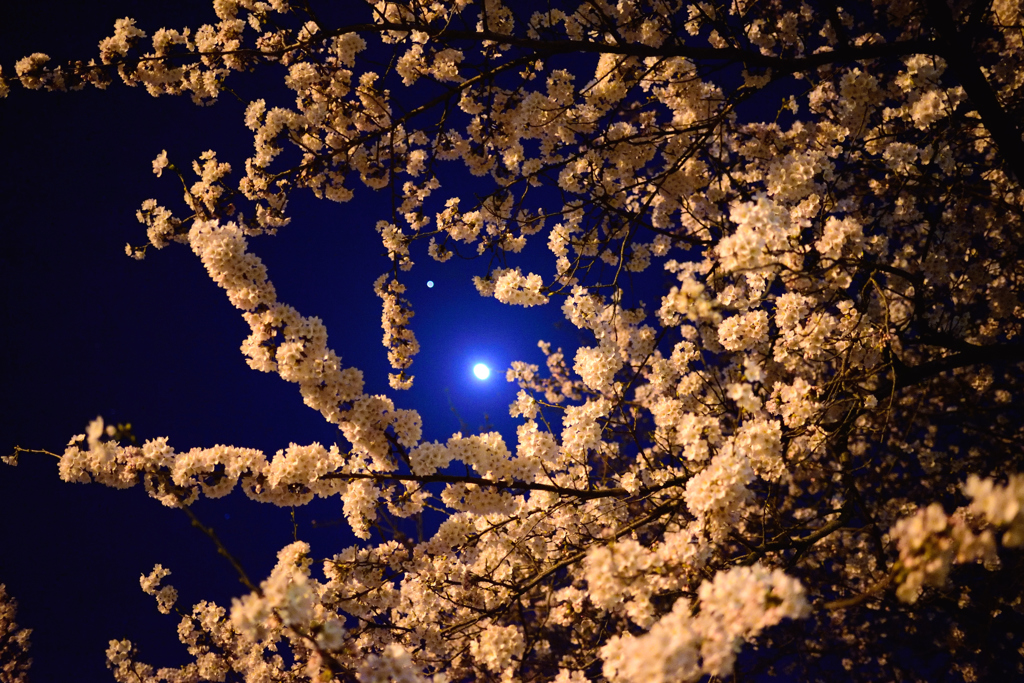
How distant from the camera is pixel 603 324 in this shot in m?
5.00

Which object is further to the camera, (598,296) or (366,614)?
(598,296)

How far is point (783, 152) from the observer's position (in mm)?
6406

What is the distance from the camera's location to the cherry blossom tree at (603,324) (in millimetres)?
2508

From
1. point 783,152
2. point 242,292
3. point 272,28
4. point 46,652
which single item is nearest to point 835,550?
point 783,152

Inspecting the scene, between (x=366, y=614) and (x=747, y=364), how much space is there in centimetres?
464

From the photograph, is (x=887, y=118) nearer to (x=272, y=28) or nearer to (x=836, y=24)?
(x=836, y=24)

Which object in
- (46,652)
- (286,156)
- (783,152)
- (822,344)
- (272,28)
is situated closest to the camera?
(822,344)

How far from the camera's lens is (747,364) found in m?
2.57

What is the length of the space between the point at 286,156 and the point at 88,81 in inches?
199

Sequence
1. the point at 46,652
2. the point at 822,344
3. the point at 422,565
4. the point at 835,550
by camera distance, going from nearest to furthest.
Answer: the point at 822,344, the point at 422,565, the point at 835,550, the point at 46,652

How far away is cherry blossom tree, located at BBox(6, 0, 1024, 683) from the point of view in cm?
251

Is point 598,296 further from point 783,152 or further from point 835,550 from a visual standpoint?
point 835,550

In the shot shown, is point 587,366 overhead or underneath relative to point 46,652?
underneath

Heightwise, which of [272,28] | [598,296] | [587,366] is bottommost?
[587,366]
